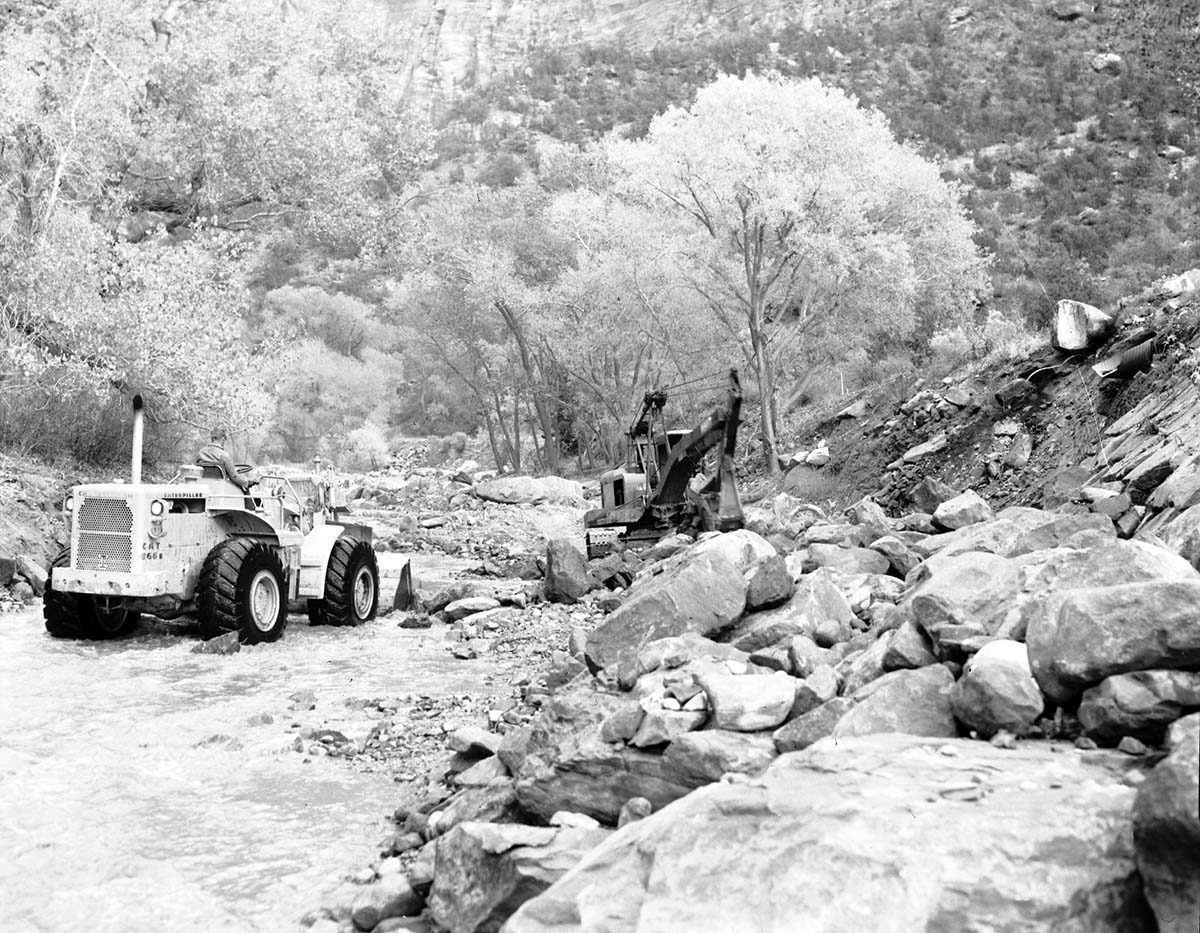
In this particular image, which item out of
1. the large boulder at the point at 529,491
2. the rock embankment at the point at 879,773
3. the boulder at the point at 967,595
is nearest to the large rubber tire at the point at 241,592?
the rock embankment at the point at 879,773

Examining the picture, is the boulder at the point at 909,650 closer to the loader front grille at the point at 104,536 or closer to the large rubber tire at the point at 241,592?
the large rubber tire at the point at 241,592

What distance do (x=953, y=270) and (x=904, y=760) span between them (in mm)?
28520

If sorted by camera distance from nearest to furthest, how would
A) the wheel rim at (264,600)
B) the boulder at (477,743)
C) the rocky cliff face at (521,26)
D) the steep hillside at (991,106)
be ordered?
the boulder at (477,743), the wheel rim at (264,600), the steep hillside at (991,106), the rocky cliff face at (521,26)

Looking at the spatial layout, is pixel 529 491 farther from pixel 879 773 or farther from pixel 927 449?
pixel 879 773

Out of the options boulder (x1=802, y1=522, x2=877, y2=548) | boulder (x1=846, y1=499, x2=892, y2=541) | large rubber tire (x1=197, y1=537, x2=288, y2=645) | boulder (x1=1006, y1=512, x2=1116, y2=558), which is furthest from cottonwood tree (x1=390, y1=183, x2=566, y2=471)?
boulder (x1=1006, y1=512, x2=1116, y2=558)

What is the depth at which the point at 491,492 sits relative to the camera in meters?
32.4

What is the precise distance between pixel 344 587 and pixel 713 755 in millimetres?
8639

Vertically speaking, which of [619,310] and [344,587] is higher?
[619,310]

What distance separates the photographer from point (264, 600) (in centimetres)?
1170

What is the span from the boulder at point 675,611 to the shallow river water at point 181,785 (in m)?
1.75

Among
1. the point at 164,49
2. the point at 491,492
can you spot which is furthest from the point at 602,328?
the point at 164,49

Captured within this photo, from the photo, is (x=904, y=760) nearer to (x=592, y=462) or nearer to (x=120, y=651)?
(x=120, y=651)

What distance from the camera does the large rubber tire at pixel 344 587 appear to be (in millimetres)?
12633

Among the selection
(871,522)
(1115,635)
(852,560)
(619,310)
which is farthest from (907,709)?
(619,310)
